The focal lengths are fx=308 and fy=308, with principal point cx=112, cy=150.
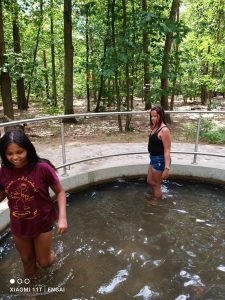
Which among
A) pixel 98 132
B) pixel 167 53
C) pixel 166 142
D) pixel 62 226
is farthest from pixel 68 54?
pixel 62 226

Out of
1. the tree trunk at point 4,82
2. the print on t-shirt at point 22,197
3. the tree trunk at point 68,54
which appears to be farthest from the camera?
the tree trunk at point 68,54

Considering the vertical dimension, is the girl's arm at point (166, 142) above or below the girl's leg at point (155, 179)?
above

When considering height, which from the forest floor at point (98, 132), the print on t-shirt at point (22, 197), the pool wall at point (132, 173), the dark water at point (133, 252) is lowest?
the dark water at point (133, 252)

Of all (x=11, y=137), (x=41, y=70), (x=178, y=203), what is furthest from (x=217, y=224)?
(x=41, y=70)

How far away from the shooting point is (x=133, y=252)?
363cm

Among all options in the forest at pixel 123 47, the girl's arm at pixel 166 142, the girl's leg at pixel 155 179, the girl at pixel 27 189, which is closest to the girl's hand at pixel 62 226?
the girl at pixel 27 189

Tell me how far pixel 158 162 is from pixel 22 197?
244cm

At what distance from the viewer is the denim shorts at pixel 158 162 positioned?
4340 mm

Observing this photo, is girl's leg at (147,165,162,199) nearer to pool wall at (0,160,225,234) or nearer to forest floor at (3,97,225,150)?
pool wall at (0,160,225,234)

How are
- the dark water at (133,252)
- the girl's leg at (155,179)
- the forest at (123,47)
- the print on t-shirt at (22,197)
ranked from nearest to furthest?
the print on t-shirt at (22,197)
the dark water at (133,252)
the girl's leg at (155,179)
the forest at (123,47)

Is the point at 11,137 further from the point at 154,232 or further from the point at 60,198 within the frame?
the point at 154,232

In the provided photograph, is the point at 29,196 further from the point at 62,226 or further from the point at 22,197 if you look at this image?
the point at 62,226

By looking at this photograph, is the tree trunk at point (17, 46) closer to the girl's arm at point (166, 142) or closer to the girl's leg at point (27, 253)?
the girl's arm at point (166, 142)

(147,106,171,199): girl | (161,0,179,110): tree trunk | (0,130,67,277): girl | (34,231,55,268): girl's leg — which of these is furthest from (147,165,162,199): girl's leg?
(161,0,179,110): tree trunk
